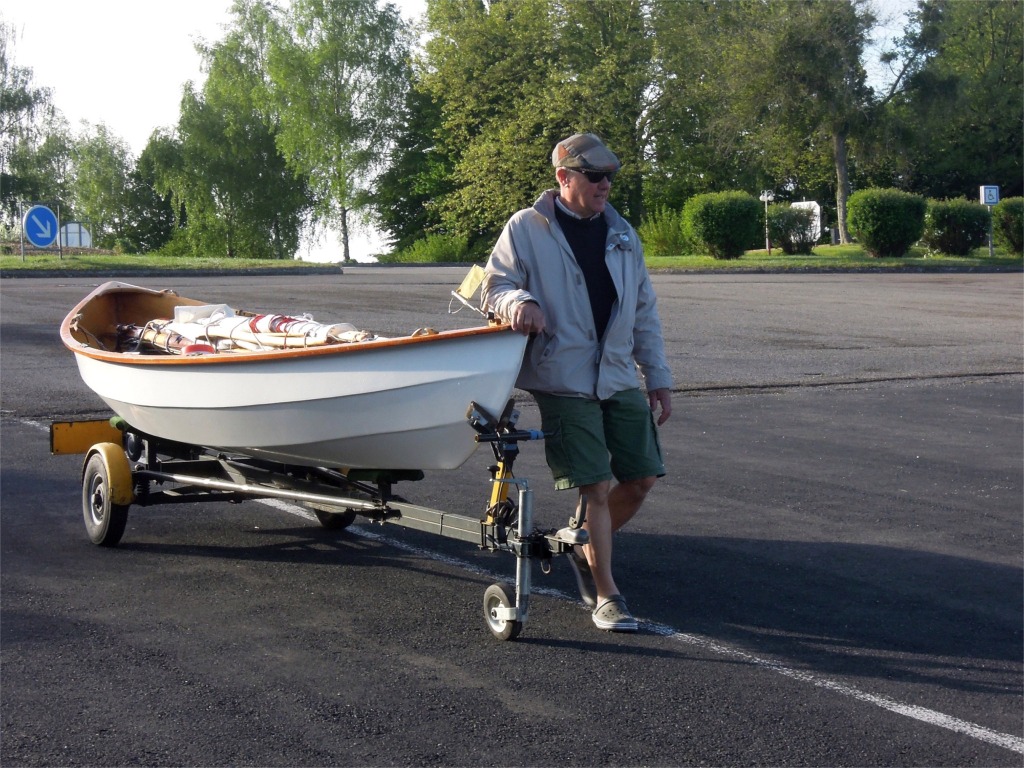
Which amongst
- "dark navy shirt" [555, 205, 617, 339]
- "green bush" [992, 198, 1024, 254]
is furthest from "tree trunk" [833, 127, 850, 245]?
"dark navy shirt" [555, 205, 617, 339]

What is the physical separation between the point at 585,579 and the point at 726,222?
37799mm

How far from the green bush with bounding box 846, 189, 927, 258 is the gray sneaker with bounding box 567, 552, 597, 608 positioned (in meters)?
39.3

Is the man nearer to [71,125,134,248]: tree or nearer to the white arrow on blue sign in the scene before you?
the white arrow on blue sign

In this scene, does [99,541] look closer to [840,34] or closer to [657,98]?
[840,34]

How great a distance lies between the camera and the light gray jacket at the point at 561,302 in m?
5.34

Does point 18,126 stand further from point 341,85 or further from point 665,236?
point 665,236

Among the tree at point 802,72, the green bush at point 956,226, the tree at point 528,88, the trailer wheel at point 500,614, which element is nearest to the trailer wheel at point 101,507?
the trailer wheel at point 500,614

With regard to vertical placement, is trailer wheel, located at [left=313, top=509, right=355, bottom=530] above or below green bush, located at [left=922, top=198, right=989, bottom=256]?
below

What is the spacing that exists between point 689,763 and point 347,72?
70875 mm

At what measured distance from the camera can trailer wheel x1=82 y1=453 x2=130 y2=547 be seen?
6.71m

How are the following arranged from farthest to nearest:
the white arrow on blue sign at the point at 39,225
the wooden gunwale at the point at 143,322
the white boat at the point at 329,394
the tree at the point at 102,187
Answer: the tree at the point at 102,187 < the white arrow on blue sign at the point at 39,225 < the wooden gunwale at the point at 143,322 < the white boat at the point at 329,394

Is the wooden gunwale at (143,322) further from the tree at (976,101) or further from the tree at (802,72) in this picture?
the tree at (976,101)

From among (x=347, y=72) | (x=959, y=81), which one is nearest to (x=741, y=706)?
(x=959, y=81)

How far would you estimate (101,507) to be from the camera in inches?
270
